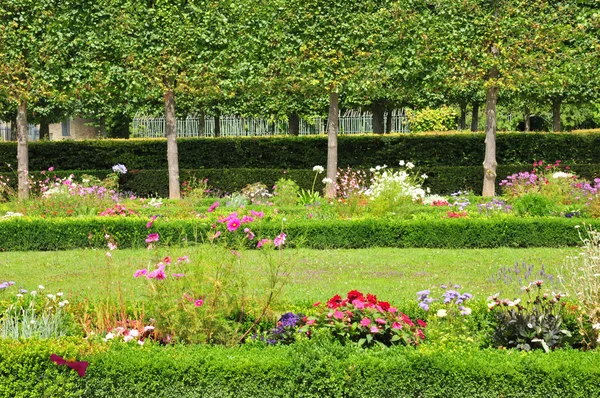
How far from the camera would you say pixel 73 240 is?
428 inches

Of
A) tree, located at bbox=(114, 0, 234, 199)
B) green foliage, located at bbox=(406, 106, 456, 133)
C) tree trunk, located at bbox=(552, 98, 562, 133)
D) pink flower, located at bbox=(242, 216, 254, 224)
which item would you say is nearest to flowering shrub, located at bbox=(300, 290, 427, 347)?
pink flower, located at bbox=(242, 216, 254, 224)

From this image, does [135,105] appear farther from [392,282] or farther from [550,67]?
[392,282]

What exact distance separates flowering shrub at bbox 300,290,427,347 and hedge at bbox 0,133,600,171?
555 inches

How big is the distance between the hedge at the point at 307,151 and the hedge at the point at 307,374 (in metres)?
14.7

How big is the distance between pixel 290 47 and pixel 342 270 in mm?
8273

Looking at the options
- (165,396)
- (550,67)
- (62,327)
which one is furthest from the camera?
(550,67)

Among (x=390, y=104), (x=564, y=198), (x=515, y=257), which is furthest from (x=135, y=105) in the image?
(x=515, y=257)

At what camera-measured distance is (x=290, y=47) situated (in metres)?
16.0

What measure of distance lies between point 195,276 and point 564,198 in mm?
9262

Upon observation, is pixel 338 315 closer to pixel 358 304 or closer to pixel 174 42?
pixel 358 304

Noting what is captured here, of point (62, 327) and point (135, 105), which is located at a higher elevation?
point (135, 105)

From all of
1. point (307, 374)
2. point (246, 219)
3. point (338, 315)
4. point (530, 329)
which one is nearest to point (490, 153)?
point (246, 219)

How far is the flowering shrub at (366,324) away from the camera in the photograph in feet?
15.8

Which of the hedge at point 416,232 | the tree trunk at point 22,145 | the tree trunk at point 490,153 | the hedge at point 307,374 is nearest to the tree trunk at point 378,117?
the tree trunk at point 490,153
